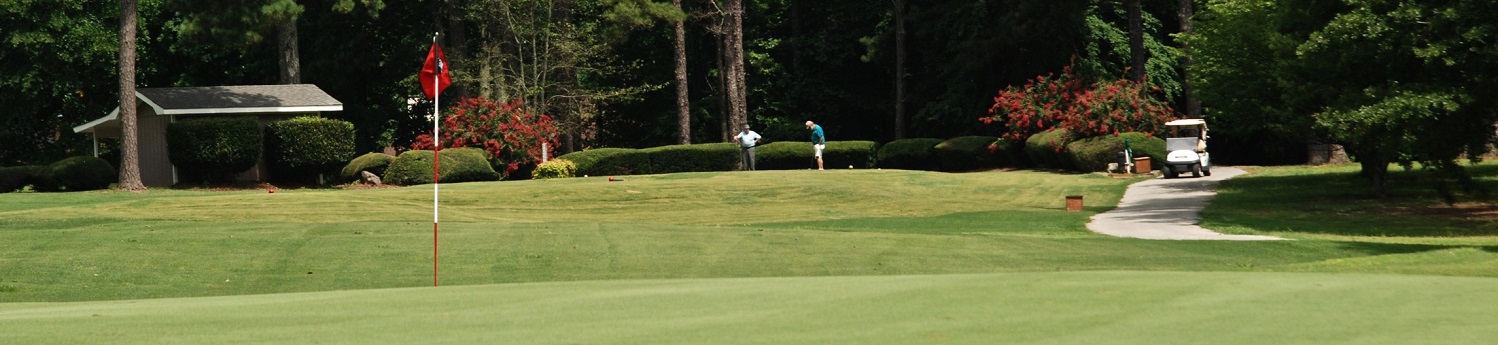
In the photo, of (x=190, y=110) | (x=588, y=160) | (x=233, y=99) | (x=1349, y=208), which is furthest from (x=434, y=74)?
(x=233, y=99)

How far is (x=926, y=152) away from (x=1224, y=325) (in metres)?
41.2

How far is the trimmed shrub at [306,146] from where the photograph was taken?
40531 mm

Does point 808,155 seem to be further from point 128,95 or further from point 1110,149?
point 128,95

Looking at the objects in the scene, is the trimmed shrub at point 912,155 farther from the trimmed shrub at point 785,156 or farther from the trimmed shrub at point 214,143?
the trimmed shrub at point 214,143

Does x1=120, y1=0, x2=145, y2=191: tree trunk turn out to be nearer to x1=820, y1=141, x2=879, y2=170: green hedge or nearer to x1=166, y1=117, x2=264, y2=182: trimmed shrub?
x1=166, y1=117, x2=264, y2=182: trimmed shrub

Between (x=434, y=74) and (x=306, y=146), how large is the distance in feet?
80.9

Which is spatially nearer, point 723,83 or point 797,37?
point 723,83

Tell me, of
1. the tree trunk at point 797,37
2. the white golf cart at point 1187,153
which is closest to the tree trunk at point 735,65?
the tree trunk at point 797,37

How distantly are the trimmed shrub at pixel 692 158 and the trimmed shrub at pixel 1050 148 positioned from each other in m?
9.04

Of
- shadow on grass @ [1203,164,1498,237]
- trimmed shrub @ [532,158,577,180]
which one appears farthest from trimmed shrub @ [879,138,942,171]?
shadow on grass @ [1203,164,1498,237]

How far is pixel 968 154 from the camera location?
157 ft

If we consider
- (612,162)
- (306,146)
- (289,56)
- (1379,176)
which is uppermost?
(289,56)

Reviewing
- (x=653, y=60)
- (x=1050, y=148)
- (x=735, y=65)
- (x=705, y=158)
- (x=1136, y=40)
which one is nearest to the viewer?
(x=1050, y=148)

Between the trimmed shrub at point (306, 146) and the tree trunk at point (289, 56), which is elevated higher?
the tree trunk at point (289, 56)
